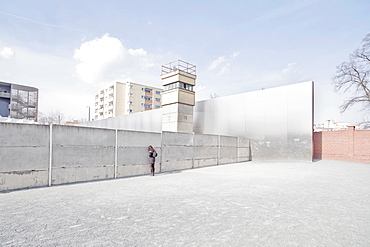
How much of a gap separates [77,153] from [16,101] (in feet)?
146

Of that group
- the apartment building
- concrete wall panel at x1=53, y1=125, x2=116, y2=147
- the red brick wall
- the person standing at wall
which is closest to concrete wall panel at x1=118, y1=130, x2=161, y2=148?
concrete wall panel at x1=53, y1=125, x2=116, y2=147

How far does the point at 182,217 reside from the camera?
525 cm

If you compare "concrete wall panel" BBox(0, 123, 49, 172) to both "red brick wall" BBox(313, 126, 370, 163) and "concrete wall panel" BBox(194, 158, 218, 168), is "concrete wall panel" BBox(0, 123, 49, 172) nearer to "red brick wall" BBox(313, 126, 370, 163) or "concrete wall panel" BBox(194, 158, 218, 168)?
"concrete wall panel" BBox(194, 158, 218, 168)

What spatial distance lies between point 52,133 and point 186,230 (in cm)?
736

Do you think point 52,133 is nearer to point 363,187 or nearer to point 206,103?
point 363,187

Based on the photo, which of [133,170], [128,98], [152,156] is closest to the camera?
[152,156]

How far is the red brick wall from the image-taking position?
20.1m

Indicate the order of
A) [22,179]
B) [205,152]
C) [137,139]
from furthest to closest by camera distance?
[205,152] → [137,139] → [22,179]

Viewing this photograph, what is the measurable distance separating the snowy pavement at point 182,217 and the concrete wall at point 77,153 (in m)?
0.87

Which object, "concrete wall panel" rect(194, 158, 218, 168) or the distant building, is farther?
the distant building

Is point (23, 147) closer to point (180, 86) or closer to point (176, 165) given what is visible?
point (176, 165)

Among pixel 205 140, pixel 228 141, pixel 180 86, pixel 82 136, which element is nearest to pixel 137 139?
pixel 82 136

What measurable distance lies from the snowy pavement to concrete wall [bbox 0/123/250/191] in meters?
0.87

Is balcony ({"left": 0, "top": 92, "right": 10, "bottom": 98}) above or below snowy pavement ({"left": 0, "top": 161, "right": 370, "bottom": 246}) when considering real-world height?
above
